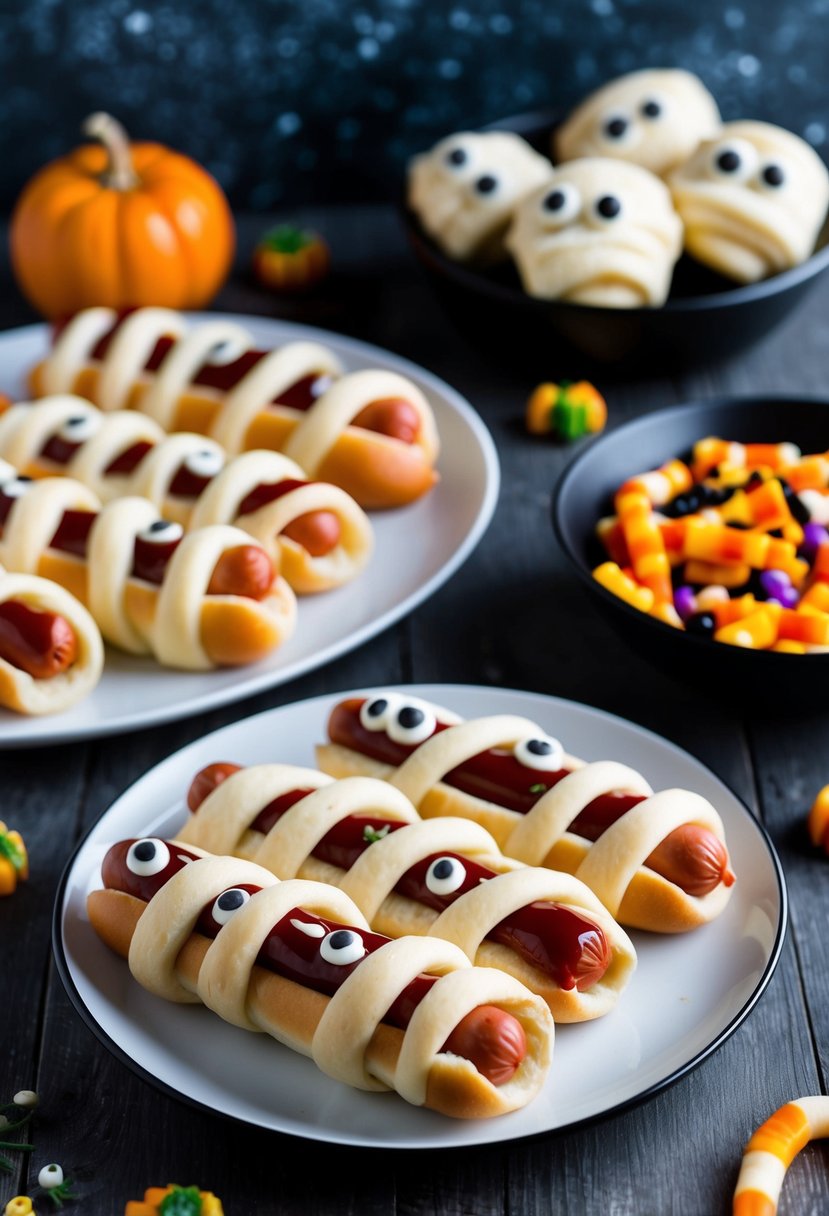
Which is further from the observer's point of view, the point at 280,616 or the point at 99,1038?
the point at 280,616

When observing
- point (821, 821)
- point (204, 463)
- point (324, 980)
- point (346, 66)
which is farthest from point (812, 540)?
point (346, 66)

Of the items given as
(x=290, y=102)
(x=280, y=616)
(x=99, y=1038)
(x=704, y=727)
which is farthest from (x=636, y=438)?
(x=290, y=102)

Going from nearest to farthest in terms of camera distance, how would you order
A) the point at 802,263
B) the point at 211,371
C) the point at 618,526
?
the point at 618,526 < the point at 211,371 < the point at 802,263

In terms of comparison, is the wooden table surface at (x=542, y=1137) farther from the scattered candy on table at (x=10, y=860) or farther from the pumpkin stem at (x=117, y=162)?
the pumpkin stem at (x=117, y=162)

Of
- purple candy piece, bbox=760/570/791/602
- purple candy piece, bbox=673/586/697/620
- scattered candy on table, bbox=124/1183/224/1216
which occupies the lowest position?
scattered candy on table, bbox=124/1183/224/1216

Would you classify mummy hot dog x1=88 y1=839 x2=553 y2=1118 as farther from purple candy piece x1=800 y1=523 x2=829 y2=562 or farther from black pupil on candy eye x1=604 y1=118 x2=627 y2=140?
black pupil on candy eye x1=604 y1=118 x2=627 y2=140

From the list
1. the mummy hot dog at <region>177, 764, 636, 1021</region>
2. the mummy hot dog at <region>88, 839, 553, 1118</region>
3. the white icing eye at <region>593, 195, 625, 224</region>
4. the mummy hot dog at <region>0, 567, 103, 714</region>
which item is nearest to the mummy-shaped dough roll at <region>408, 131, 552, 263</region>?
the white icing eye at <region>593, 195, 625, 224</region>

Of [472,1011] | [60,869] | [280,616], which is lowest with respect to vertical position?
[60,869]

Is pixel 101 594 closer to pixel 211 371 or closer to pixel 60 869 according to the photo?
pixel 60 869
